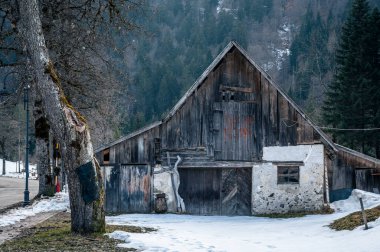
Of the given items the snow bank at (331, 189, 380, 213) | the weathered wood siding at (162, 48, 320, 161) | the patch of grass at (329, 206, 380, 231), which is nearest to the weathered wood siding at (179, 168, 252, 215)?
the weathered wood siding at (162, 48, 320, 161)

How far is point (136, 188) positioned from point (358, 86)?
22.7 metres

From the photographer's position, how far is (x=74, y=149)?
11.1 meters

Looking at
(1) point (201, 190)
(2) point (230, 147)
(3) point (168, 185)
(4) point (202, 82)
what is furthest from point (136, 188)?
(4) point (202, 82)

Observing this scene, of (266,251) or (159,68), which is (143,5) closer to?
(266,251)

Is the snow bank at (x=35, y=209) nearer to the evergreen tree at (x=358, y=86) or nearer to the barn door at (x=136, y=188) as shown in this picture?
the barn door at (x=136, y=188)

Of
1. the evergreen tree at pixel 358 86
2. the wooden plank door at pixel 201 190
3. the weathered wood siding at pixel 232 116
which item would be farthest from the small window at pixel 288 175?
the evergreen tree at pixel 358 86

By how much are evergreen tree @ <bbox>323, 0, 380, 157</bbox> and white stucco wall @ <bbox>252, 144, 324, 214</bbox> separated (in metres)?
15.1

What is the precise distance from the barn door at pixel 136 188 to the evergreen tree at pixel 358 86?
19.9 meters

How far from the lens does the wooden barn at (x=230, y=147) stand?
20516 mm

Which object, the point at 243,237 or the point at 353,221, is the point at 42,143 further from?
the point at 353,221

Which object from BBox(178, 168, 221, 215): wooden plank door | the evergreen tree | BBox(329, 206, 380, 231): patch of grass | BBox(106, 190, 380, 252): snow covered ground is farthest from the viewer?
the evergreen tree

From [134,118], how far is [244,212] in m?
59.2

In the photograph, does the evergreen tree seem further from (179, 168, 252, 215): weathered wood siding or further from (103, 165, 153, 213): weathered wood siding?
(103, 165, 153, 213): weathered wood siding

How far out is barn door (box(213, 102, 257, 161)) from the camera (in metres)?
20.7
